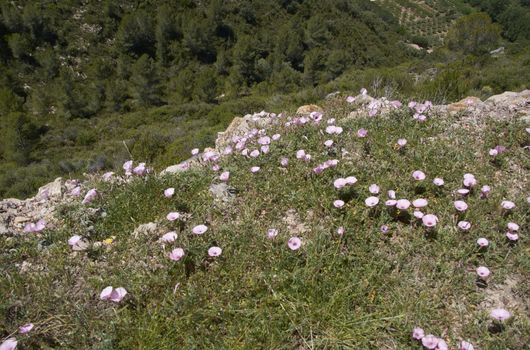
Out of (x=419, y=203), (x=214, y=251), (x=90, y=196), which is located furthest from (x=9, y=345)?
(x=419, y=203)

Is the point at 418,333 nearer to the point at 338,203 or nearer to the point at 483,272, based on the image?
the point at 483,272

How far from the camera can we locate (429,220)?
9.40 feet

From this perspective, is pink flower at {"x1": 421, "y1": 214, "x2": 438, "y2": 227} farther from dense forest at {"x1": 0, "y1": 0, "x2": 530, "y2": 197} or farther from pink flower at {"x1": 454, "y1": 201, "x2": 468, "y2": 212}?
dense forest at {"x1": 0, "y1": 0, "x2": 530, "y2": 197}

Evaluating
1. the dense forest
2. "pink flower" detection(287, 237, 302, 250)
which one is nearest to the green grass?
"pink flower" detection(287, 237, 302, 250)

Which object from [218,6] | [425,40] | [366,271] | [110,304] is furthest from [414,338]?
[425,40]

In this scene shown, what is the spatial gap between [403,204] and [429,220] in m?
0.23

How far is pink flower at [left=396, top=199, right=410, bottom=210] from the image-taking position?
2.98m

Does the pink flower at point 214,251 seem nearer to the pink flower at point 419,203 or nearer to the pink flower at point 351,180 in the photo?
the pink flower at point 351,180

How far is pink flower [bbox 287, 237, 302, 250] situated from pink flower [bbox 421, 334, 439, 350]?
101 cm

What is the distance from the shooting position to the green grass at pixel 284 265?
227 centimetres

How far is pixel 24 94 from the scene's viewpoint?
39719 millimetres

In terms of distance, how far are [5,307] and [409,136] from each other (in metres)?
3.91

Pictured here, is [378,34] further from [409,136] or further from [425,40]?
[409,136]

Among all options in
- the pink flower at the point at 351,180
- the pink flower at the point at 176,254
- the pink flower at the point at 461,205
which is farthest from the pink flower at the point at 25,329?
the pink flower at the point at 461,205
